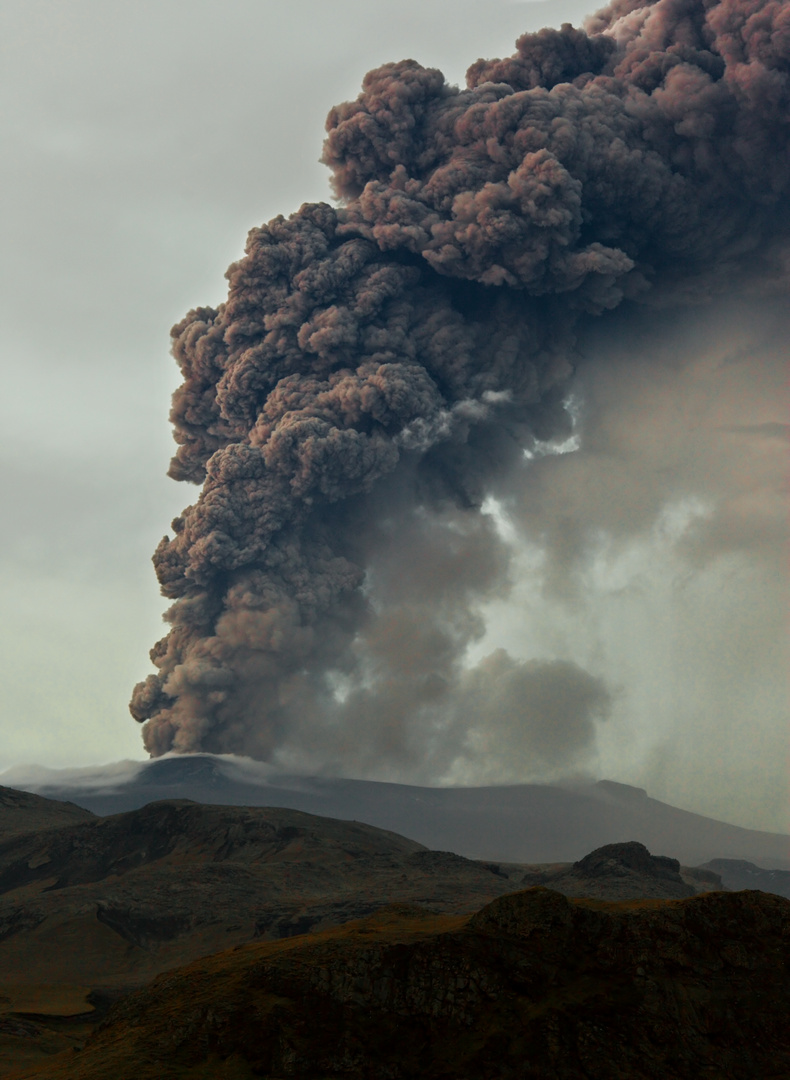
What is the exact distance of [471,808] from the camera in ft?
401

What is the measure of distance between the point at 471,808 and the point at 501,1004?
106982 millimetres

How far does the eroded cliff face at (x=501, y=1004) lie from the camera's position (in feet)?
57.8

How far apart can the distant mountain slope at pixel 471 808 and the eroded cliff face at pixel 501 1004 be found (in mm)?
66985

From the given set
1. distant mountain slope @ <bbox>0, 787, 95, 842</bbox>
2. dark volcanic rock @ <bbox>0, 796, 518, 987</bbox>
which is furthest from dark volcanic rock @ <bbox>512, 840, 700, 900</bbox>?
distant mountain slope @ <bbox>0, 787, 95, 842</bbox>

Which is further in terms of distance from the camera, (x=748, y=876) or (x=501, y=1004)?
(x=748, y=876)

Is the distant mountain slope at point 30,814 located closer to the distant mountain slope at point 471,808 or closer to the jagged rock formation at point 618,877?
the distant mountain slope at point 471,808

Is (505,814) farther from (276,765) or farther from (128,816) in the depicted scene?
(128,816)

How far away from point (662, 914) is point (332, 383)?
62.9m

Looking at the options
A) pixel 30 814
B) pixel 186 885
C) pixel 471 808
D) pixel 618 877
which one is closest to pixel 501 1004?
pixel 186 885

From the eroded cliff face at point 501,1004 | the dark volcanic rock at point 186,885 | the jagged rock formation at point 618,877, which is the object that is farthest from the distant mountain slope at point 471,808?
the eroded cliff face at point 501,1004

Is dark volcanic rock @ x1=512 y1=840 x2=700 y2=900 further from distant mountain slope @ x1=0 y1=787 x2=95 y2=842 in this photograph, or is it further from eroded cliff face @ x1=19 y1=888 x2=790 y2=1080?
distant mountain slope @ x1=0 y1=787 x2=95 y2=842

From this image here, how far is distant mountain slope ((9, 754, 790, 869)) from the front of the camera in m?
97.3

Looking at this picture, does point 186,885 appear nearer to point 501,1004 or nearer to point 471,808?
point 501,1004

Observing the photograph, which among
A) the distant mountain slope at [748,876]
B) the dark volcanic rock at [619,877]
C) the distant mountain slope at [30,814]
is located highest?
the dark volcanic rock at [619,877]
